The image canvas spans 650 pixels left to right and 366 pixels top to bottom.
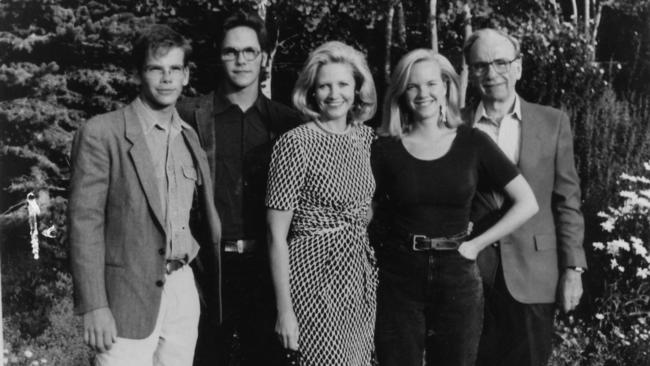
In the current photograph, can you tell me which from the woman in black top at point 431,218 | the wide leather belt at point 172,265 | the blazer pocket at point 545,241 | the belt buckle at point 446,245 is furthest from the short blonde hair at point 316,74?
the blazer pocket at point 545,241

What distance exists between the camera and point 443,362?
10.1 ft

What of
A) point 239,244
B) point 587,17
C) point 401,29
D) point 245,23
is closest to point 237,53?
point 245,23

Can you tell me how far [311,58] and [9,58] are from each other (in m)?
5.91

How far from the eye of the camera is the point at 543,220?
3498 millimetres

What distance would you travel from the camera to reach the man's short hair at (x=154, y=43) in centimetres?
311

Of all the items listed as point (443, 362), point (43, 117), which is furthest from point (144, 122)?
point (43, 117)

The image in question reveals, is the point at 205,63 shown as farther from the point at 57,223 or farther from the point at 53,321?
the point at 53,321

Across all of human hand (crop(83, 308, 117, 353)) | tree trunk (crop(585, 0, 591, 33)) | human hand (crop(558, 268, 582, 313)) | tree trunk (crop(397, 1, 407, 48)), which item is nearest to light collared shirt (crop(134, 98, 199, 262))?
human hand (crop(83, 308, 117, 353))

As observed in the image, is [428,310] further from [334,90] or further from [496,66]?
[496,66]

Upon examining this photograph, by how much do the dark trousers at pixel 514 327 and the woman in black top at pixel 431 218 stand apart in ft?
1.43

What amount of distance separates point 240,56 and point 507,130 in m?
1.40

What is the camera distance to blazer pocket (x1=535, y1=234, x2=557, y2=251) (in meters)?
3.50

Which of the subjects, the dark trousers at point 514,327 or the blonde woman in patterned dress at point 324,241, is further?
the dark trousers at point 514,327

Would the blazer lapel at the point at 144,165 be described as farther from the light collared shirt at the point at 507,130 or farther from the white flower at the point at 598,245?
the white flower at the point at 598,245
